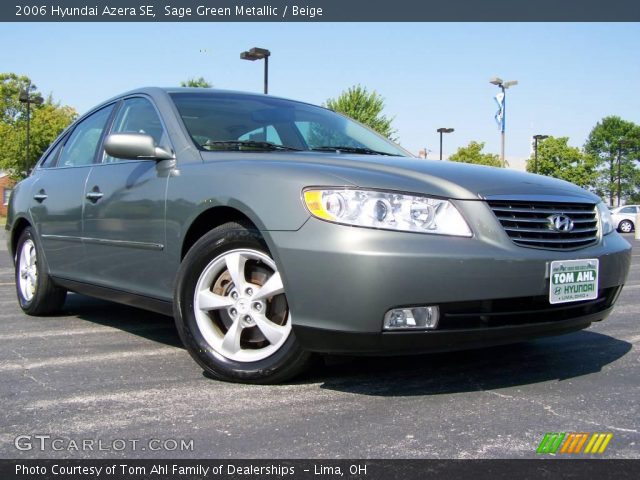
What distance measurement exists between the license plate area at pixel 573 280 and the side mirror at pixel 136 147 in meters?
2.04

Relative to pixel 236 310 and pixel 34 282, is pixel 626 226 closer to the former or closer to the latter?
pixel 34 282

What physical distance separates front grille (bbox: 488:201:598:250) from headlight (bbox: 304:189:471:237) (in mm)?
231

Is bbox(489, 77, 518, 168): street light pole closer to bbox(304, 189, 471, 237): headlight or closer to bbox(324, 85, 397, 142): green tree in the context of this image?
bbox(324, 85, 397, 142): green tree

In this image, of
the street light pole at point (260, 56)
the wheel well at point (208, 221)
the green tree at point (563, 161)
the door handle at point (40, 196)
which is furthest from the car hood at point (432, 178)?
the green tree at point (563, 161)

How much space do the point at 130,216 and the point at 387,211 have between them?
5.68 ft

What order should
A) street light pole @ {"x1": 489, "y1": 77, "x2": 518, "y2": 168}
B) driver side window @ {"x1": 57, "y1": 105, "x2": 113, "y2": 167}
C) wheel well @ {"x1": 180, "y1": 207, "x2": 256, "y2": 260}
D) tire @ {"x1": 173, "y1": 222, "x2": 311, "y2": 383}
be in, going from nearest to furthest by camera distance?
1. tire @ {"x1": 173, "y1": 222, "x2": 311, "y2": 383}
2. wheel well @ {"x1": 180, "y1": 207, "x2": 256, "y2": 260}
3. driver side window @ {"x1": 57, "y1": 105, "x2": 113, "y2": 167}
4. street light pole @ {"x1": 489, "y1": 77, "x2": 518, "y2": 168}

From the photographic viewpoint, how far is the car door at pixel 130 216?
372cm

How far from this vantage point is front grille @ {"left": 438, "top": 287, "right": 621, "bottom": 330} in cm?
282

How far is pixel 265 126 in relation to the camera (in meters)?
4.19

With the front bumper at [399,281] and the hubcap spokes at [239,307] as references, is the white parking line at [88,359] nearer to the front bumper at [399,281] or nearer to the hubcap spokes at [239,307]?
the hubcap spokes at [239,307]

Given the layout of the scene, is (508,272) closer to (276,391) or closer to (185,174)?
(276,391)

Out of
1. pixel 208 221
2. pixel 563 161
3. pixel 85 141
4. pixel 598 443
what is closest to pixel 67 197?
pixel 85 141

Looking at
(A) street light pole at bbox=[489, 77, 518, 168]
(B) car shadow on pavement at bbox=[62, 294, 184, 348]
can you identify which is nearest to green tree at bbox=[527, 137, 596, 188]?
(A) street light pole at bbox=[489, 77, 518, 168]

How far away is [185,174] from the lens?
3574 millimetres
